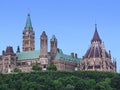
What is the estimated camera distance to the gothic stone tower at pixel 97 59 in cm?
18212

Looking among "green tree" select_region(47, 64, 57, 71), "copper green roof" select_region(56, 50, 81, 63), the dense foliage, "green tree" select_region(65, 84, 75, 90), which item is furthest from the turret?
"green tree" select_region(65, 84, 75, 90)

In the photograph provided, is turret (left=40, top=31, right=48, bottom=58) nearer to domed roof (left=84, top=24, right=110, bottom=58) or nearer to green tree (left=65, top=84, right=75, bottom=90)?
domed roof (left=84, top=24, right=110, bottom=58)

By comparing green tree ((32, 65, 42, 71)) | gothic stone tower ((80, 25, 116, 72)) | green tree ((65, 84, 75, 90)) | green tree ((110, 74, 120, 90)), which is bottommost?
green tree ((65, 84, 75, 90))

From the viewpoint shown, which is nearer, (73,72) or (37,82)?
(37,82)

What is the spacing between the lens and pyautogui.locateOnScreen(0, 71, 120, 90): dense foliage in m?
149

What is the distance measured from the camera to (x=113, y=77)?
16338cm

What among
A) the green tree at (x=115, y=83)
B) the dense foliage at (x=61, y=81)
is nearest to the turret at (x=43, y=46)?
the dense foliage at (x=61, y=81)

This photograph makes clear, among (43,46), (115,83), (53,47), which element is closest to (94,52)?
(53,47)

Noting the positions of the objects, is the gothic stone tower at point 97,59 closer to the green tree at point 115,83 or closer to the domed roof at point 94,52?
the domed roof at point 94,52

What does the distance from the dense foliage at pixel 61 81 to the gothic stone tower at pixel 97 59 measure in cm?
1064

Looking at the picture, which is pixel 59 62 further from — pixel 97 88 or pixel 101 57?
pixel 97 88

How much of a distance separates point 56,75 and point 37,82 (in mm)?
14926

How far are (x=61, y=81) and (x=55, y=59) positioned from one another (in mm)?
35169

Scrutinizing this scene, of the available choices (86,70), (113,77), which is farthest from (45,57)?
(113,77)
